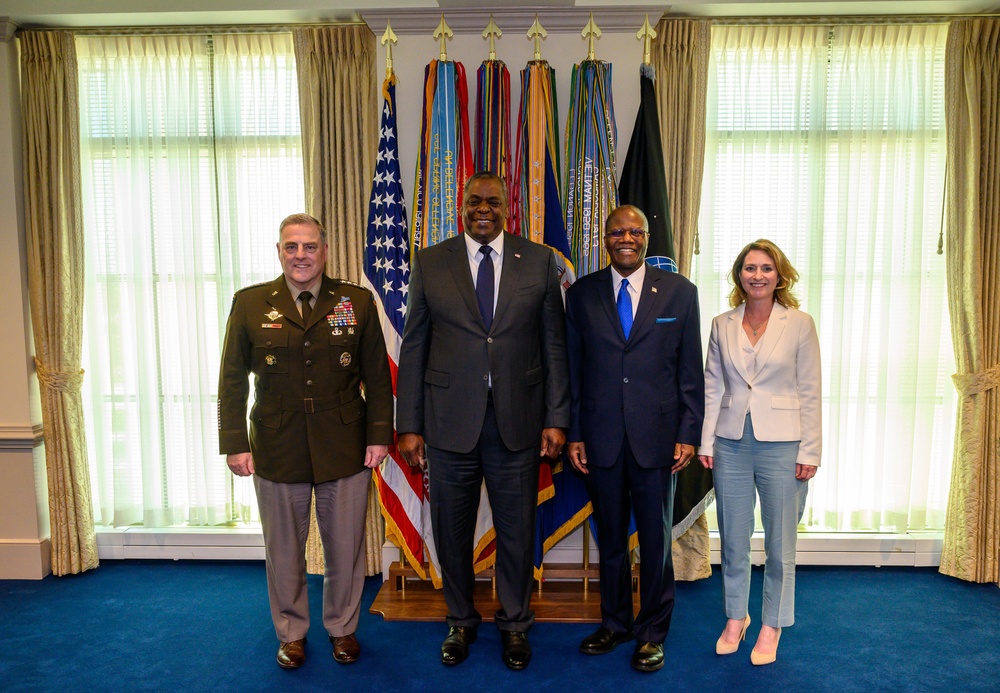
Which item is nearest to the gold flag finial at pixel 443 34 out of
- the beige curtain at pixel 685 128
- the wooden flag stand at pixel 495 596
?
the beige curtain at pixel 685 128

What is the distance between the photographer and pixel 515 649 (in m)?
2.76

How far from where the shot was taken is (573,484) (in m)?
3.29

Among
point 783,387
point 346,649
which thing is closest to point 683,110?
point 783,387

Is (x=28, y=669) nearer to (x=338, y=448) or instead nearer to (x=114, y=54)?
(x=338, y=448)

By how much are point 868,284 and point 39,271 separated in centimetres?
434

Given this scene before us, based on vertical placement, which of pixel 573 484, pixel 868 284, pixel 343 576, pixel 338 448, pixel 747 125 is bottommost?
pixel 343 576

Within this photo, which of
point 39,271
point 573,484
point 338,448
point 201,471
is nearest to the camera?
point 338,448

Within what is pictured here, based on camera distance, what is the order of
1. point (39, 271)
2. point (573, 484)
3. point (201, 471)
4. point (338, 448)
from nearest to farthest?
point (338, 448), point (573, 484), point (39, 271), point (201, 471)

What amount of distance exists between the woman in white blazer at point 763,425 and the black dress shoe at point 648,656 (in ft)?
0.97

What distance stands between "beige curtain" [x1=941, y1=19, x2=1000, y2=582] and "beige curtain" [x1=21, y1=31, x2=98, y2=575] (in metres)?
4.51

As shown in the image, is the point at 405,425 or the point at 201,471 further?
the point at 201,471

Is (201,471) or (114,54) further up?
(114,54)

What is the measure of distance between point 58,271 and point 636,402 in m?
3.05

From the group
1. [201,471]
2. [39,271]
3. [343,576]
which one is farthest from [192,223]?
[343,576]
